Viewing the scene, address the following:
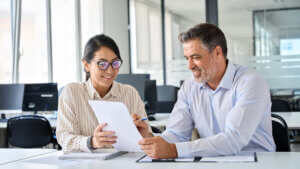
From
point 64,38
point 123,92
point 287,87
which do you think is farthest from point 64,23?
point 123,92

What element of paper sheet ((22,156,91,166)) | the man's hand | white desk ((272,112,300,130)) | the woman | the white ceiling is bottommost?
white desk ((272,112,300,130))

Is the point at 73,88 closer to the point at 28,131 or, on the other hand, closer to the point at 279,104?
the point at 28,131

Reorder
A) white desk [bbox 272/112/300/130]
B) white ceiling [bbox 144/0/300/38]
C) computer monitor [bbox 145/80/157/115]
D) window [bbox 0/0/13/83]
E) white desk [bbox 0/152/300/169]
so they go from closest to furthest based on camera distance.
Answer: white desk [bbox 0/152/300/169], white desk [bbox 272/112/300/130], computer monitor [bbox 145/80/157/115], window [bbox 0/0/13/83], white ceiling [bbox 144/0/300/38]

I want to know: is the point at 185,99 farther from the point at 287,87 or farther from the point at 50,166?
the point at 287,87

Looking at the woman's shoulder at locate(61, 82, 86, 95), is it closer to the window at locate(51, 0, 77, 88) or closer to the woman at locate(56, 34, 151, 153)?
the woman at locate(56, 34, 151, 153)

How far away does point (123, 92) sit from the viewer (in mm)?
2582

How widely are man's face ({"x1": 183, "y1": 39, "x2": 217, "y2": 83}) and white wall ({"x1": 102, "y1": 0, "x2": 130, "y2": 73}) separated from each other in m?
6.68

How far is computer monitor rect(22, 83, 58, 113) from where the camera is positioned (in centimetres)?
547

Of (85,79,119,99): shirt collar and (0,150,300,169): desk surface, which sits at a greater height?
(85,79,119,99): shirt collar

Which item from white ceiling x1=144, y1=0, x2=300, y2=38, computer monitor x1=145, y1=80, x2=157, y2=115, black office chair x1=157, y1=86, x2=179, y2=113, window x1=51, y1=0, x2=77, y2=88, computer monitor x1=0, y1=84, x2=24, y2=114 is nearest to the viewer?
computer monitor x1=145, y1=80, x2=157, y2=115

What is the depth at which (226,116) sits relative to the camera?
2182 millimetres

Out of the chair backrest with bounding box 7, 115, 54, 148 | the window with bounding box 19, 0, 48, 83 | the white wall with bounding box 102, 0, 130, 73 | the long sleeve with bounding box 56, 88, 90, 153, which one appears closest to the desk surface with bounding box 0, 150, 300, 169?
the long sleeve with bounding box 56, 88, 90, 153

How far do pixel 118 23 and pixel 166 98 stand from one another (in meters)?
3.70

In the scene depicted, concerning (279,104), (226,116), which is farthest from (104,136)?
(279,104)
